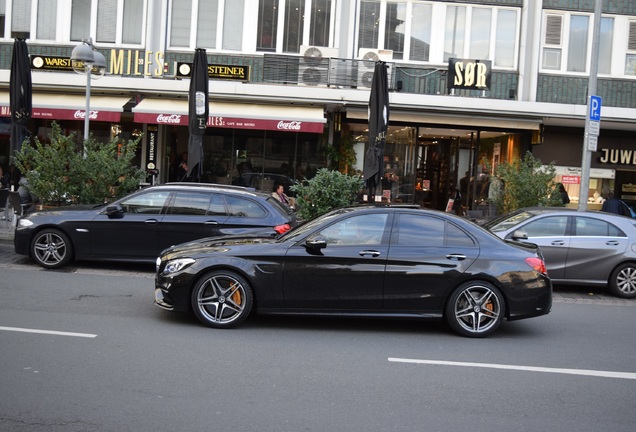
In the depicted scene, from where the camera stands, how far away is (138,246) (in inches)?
476

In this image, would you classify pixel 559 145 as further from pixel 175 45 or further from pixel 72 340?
pixel 72 340

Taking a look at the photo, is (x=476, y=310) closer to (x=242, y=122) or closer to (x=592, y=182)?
(x=242, y=122)

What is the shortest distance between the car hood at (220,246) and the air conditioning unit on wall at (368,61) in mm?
12117

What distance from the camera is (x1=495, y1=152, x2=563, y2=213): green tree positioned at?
15.8m

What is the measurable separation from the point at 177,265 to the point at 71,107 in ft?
41.0

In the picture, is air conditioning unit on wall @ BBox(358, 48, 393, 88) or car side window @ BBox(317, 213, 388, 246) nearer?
car side window @ BBox(317, 213, 388, 246)

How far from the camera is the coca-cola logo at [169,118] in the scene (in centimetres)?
1875

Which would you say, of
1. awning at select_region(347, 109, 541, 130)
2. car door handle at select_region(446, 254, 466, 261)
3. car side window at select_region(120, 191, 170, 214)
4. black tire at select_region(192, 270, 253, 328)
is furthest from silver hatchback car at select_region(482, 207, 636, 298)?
awning at select_region(347, 109, 541, 130)

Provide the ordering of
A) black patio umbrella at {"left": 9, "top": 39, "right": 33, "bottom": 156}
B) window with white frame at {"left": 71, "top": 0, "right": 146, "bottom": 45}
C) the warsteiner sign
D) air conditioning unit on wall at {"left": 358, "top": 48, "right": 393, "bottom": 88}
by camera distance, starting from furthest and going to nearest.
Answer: window with white frame at {"left": 71, "top": 0, "right": 146, "bottom": 45}, the warsteiner sign, air conditioning unit on wall at {"left": 358, "top": 48, "right": 393, "bottom": 88}, black patio umbrella at {"left": 9, "top": 39, "right": 33, "bottom": 156}

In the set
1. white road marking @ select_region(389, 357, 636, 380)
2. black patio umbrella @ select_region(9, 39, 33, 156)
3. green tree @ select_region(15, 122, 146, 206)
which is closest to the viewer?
white road marking @ select_region(389, 357, 636, 380)

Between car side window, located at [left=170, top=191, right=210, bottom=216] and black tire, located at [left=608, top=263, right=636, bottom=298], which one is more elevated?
car side window, located at [left=170, top=191, right=210, bottom=216]

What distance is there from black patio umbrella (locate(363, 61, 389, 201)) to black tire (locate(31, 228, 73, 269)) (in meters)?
6.57

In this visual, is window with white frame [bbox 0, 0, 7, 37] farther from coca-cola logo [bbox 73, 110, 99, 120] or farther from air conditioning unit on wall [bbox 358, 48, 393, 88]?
air conditioning unit on wall [bbox 358, 48, 393, 88]

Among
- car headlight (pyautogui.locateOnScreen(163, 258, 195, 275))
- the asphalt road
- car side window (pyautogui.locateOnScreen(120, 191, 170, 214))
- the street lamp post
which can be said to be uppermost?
the street lamp post
